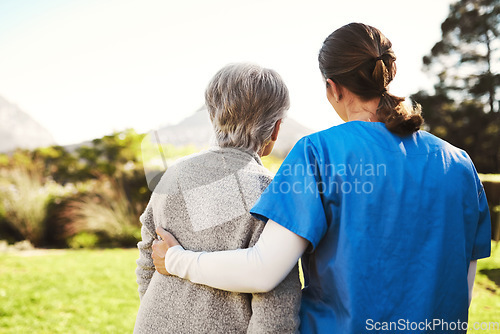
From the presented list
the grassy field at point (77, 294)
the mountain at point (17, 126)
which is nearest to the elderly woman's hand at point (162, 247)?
the grassy field at point (77, 294)

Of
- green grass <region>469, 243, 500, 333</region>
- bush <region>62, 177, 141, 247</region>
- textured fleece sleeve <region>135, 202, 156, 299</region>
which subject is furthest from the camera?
bush <region>62, 177, 141, 247</region>

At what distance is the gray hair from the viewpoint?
1.35m

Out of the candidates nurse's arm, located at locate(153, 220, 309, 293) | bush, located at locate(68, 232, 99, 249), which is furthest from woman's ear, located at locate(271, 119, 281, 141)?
bush, located at locate(68, 232, 99, 249)

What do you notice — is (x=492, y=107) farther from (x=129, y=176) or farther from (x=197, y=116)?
(x=197, y=116)

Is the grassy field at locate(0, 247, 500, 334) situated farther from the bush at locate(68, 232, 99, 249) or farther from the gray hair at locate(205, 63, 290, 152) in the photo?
the gray hair at locate(205, 63, 290, 152)

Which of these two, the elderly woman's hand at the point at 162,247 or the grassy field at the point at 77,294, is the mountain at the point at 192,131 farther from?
the grassy field at the point at 77,294

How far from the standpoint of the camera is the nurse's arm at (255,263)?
110cm

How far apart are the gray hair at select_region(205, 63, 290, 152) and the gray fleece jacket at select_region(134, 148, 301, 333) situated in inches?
2.5

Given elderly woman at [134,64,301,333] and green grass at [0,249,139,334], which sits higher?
elderly woman at [134,64,301,333]

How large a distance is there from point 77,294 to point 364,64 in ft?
16.1

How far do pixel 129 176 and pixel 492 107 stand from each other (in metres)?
8.15

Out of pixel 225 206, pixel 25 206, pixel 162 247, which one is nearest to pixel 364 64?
pixel 225 206

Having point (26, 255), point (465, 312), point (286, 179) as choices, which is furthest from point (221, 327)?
point (26, 255)

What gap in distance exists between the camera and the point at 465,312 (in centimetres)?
123
